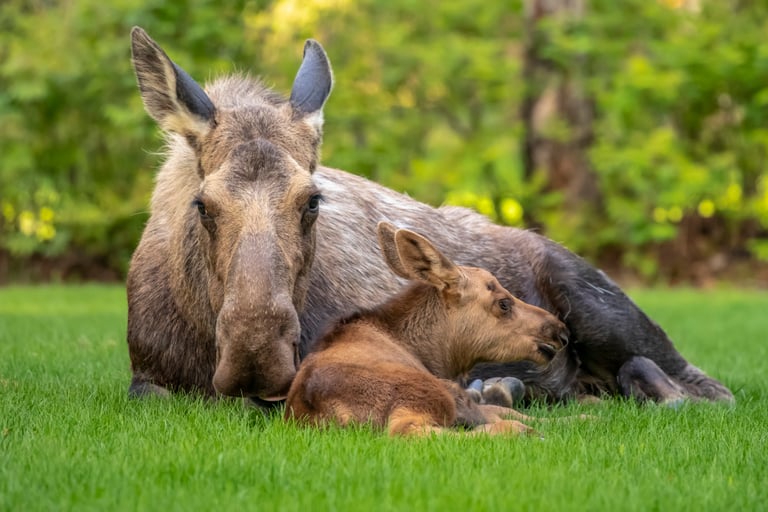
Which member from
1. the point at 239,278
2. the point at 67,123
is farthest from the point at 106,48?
the point at 239,278

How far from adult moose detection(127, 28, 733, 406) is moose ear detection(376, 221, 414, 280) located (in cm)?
43

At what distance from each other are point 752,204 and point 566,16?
426 centimetres

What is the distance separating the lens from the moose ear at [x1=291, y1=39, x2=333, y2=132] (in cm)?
738

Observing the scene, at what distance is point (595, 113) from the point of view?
21422mm

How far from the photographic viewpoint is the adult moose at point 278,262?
20.3 feet

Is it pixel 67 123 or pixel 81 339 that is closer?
pixel 81 339

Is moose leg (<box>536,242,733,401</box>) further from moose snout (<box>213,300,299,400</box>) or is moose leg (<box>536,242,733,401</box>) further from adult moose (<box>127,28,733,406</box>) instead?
moose snout (<box>213,300,299,400</box>)

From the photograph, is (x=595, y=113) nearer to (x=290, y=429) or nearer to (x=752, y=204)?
(x=752, y=204)

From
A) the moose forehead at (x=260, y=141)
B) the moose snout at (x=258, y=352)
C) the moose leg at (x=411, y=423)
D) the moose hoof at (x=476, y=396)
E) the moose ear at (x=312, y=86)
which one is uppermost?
the moose ear at (x=312, y=86)

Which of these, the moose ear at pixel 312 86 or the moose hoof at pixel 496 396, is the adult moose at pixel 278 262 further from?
the moose hoof at pixel 496 396

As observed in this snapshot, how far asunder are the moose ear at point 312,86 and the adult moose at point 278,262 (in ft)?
0.04

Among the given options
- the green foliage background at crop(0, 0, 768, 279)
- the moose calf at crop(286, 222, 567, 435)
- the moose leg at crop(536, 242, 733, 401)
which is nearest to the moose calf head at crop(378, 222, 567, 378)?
the moose calf at crop(286, 222, 567, 435)

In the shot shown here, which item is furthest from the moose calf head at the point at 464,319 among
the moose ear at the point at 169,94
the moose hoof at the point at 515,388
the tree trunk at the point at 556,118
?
the tree trunk at the point at 556,118

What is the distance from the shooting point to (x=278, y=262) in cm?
623
